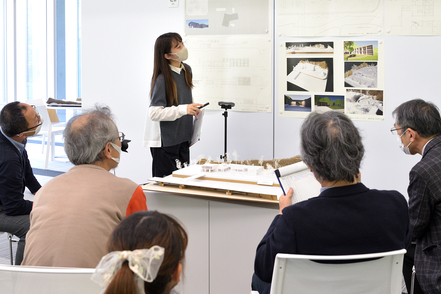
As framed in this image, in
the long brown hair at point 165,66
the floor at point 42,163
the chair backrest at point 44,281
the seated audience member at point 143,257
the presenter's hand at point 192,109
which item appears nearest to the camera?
the seated audience member at point 143,257

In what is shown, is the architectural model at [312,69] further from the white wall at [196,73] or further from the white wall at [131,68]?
the white wall at [131,68]

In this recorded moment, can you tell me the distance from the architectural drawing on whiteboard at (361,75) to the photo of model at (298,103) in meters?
0.39

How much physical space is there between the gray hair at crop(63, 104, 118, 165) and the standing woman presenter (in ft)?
4.46

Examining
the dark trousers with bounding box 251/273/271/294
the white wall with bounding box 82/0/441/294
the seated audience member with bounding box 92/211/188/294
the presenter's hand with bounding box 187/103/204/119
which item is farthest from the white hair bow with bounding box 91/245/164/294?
the white wall with bounding box 82/0/441/294

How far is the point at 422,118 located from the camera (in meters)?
2.14

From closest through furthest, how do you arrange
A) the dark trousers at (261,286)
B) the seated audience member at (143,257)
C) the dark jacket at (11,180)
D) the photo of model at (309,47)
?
the seated audience member at (143,257)
the dark trousers at (261,286)
the dark jacket at (11,180)
the photo of model at (309,47)

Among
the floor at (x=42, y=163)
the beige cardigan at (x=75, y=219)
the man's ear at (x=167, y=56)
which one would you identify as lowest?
the floor at (x=42, y=163)

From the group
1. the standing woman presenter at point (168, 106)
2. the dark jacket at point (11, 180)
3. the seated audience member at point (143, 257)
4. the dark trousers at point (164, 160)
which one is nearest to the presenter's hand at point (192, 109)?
the standing woman presenter at point (168, 106)

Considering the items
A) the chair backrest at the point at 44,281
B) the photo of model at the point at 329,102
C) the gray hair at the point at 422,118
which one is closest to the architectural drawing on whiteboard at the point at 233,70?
the photo of model at the point at 329,102

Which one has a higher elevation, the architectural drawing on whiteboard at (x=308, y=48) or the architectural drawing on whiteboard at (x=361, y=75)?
the architectural drawing on whiteboard at (x=308, y=48)

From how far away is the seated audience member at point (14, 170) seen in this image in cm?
248

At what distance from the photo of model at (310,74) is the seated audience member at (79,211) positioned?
2.61 meters

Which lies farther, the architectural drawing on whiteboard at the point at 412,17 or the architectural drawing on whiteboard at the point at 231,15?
the architectural drawing on whiteboard at the point at 231,15

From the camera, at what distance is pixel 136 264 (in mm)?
829
